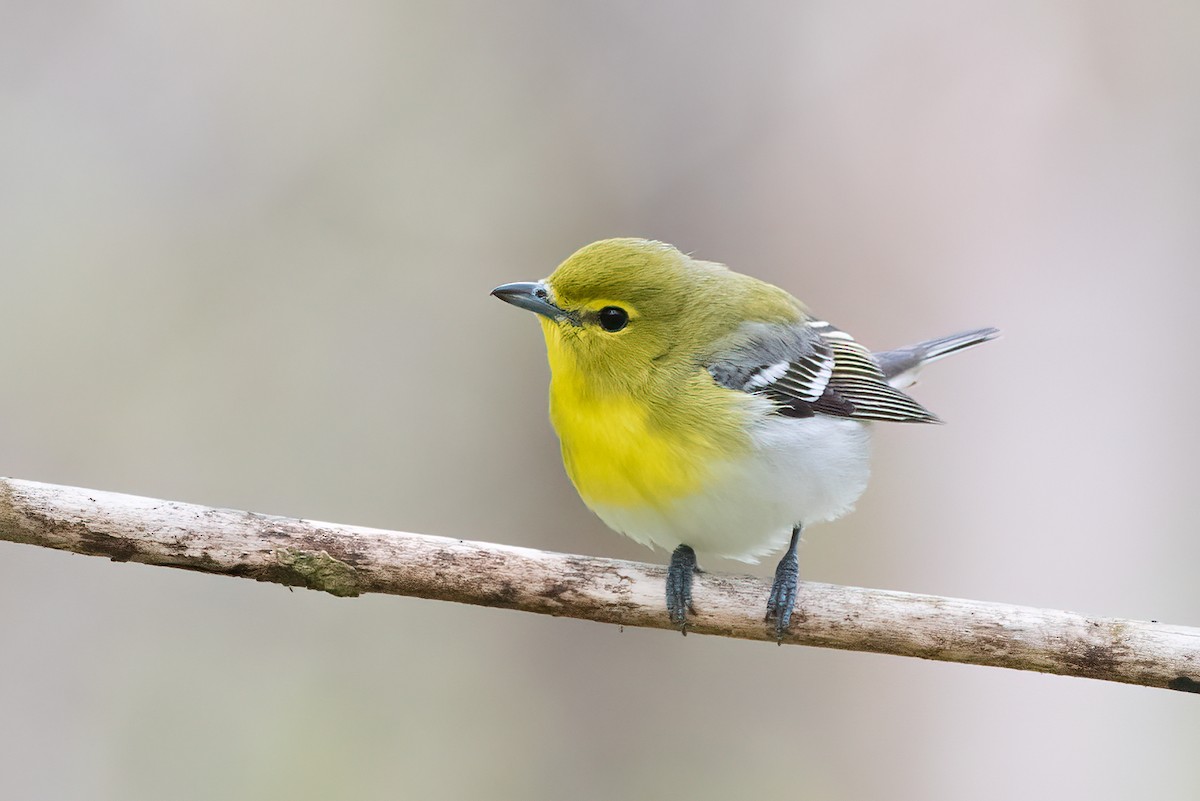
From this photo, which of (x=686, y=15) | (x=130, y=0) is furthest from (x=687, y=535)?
(x=130, y=0)

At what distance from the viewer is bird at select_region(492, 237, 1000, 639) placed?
431cm

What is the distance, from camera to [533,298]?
14.9ft

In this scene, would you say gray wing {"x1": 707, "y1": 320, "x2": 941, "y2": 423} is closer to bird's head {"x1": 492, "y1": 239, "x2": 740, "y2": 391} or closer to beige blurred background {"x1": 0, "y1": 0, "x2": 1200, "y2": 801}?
bird's head {"x1": 492, "y1": 239, "x2": 740, "y2": 391}

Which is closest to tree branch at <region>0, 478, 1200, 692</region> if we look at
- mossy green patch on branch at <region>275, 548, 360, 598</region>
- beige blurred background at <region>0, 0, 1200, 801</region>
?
mossy green patch on branch at <region>275, 548, 360, 598</region>

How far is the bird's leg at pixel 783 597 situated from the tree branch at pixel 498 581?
0.05 m

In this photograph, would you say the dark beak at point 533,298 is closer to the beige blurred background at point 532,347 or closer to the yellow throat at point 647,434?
the yellow throat at point 647,434

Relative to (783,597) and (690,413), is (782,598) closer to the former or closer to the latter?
(783,597)

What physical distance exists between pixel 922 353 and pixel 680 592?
2.41m

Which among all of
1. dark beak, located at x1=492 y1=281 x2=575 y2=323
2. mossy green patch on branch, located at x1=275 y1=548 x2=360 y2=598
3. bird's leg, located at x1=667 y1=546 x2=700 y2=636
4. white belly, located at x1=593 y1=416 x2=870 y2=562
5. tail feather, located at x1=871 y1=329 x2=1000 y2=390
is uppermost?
tail feather, located at x1=871 y1=329 x2=1000 y2=390

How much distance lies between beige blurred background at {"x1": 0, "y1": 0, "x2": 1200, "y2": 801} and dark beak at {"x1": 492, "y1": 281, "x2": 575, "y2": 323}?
283cm

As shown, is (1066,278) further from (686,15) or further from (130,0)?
(130,0)

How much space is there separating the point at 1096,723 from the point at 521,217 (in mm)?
4996

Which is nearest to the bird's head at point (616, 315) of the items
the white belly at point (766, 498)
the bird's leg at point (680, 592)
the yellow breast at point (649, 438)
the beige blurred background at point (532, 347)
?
the yellow breast at point (649, 438)

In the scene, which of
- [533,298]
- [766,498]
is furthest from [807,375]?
[533,298]
